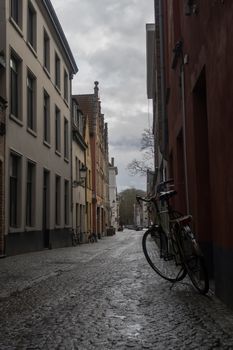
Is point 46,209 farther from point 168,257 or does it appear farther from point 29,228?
point 168,257

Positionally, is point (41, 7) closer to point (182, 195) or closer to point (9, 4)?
point (9, 4)

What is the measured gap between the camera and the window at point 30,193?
66.9 ft

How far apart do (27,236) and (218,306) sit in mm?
13843

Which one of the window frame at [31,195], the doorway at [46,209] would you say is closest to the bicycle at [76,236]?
the doorway at [46,209]

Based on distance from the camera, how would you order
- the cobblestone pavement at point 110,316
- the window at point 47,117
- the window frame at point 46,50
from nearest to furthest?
the cobblestone pavement at point 110,316 < the window at point 47,117 < the window frame at point 46,50

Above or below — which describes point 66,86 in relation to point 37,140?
above

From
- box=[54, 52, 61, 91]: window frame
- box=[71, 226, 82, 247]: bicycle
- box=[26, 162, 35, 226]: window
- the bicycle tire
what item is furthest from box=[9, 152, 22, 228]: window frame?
box=[71, 226, 82, 247]: bicycle

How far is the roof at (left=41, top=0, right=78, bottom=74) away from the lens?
23.2 meters

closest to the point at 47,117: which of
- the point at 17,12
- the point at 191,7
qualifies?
the point at 17,12

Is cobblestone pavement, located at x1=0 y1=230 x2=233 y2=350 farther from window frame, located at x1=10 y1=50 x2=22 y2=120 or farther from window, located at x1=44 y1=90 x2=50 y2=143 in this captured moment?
window, located at x1=44 y1=90 x2=50 y2=143

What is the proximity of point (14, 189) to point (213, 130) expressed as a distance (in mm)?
12733

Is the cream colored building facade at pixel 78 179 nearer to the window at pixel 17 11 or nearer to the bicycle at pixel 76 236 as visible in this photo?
the bicycle at pixel 76 236

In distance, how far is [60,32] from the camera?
2652 cm

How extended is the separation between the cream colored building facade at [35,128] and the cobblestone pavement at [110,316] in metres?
8.78
